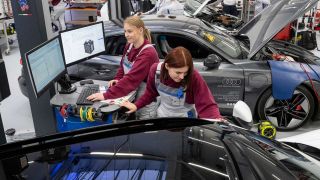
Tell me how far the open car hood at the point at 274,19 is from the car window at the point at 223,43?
281 millimetres

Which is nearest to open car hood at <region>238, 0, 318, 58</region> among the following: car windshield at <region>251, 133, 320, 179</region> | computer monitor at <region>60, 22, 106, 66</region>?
computer monitor at <region>60, 22, 106, 66</region>

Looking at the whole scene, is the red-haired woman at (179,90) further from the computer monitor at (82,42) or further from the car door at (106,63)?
the car door at (106,63)

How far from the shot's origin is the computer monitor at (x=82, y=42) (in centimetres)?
390

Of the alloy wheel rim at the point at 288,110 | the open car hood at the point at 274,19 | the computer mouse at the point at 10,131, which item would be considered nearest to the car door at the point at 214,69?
the open car hood at the point at 274,19

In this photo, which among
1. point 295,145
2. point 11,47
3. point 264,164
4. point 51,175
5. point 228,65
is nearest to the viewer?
point 51,175

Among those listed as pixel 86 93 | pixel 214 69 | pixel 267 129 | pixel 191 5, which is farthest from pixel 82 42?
pixel 191 5

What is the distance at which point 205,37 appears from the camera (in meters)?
4.92

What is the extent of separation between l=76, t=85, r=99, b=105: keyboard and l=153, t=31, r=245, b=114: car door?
4.56ft

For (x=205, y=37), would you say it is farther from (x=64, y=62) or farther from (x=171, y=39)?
(x=64, y=62)

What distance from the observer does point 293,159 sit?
1924 millimetres

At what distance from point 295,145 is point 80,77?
3.49 m

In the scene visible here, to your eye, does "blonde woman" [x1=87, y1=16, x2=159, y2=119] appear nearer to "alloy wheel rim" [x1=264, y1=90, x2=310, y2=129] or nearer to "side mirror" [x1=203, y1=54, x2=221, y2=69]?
"side mirror" [x1=203, y1=54, x2=221, y2=69]

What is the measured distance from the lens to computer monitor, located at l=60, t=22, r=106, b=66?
3.90 m

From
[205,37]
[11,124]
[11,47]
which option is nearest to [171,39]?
[205,37]
